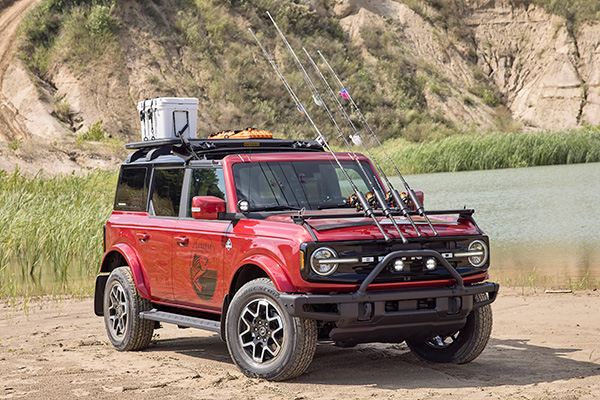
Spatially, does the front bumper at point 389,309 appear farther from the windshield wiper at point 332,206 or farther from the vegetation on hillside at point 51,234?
the vegetation on hillside at point 51,234

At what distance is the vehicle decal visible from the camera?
26.1 ft

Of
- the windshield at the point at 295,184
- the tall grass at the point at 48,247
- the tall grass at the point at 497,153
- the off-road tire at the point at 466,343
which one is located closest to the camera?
the off-road tire at the point at 466,343

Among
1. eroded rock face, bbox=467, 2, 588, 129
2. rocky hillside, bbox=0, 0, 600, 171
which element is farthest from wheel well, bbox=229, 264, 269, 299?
eroded rock face, bbox=467, 2, 588, 129

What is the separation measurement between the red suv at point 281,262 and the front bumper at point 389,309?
0.4 inches

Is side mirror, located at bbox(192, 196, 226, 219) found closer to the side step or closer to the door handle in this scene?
the door handle

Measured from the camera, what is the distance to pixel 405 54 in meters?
62.2

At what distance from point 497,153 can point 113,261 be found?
112ft

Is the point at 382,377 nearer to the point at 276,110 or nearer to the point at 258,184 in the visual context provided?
the point at 258,184

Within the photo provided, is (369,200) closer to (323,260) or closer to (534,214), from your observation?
(323,260)

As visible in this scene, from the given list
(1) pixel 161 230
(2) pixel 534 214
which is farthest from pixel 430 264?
(2) pixel 534 214

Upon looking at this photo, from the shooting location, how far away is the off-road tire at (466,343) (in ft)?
25.7

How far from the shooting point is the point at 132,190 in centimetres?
968

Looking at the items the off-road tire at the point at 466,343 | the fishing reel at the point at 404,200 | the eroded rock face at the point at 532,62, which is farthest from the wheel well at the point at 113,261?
the eroded rock face at the point at 532,62

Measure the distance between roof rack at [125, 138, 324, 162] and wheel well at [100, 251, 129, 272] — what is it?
1104 millimetres
